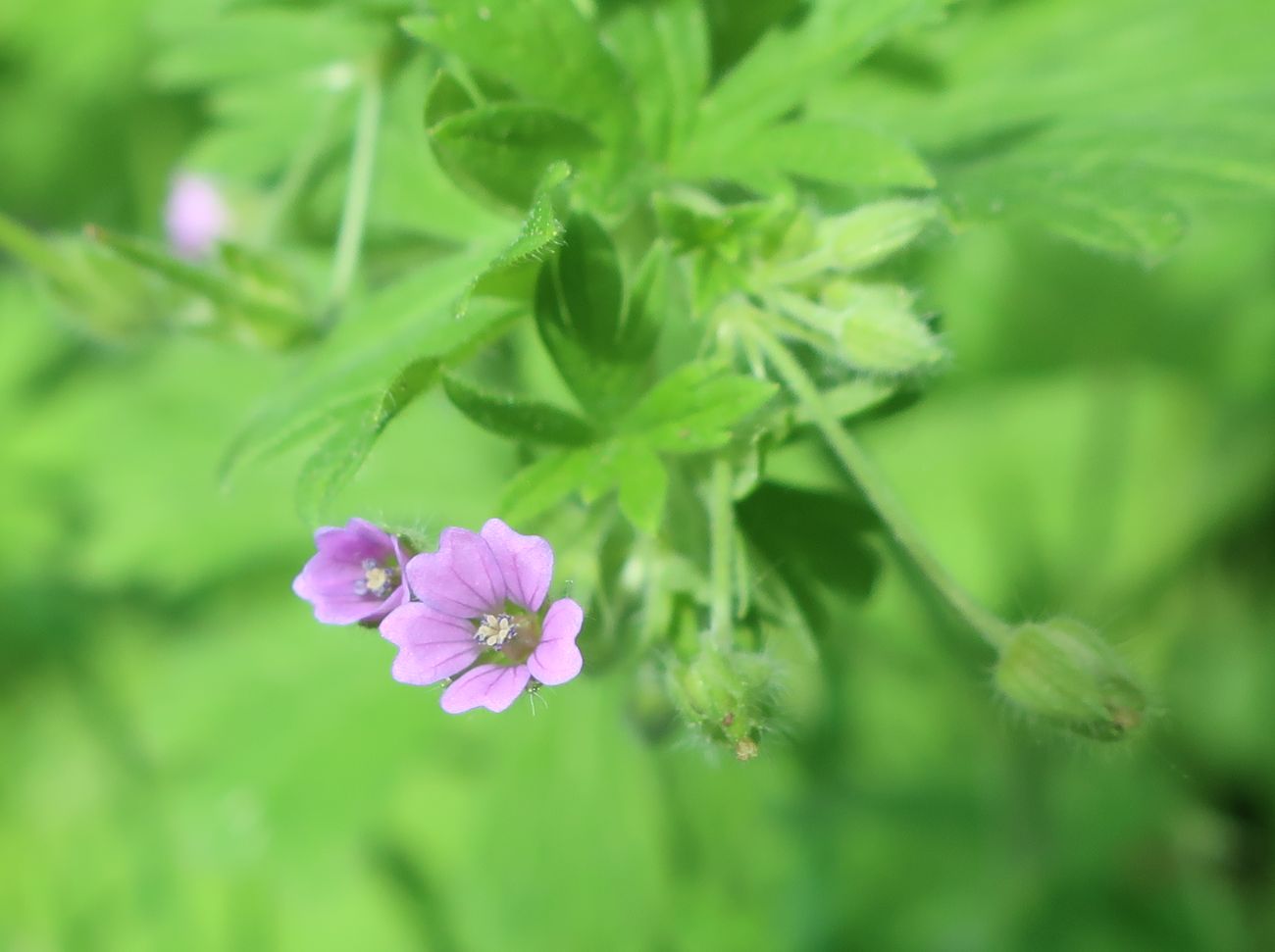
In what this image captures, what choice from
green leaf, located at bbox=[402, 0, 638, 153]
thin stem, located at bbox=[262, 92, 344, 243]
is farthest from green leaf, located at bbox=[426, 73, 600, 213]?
thin stem, located at bbox=[262, 92, 344, 243]

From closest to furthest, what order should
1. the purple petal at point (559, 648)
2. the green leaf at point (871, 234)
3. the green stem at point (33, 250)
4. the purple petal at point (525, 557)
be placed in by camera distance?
the purple petal at point (559, 648), the purple petal at point (525, 557), the green leaf at point (871, 234), the green stem at point (33, 250)

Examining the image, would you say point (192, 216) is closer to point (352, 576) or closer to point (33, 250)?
point (33, 250)

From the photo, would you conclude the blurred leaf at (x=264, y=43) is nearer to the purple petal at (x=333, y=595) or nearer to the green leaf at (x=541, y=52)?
the green leaf at (x=541, y=52)

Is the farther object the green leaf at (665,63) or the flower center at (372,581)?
the green leaf at (665,63)

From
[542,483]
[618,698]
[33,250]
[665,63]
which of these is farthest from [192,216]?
[542,483]

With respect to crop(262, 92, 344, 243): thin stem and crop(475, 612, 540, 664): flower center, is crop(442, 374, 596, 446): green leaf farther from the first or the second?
crop(262, 92, 344, 243): thin stem

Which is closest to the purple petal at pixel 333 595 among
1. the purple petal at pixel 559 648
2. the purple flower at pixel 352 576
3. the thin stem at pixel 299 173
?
the purple flower at pixel 352 576
